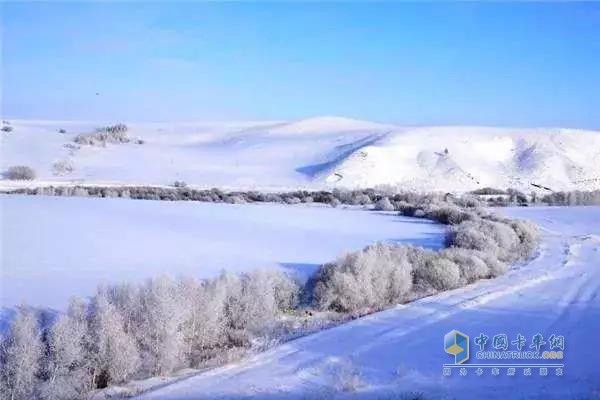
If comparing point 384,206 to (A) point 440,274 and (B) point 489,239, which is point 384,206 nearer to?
(B) point 489,239

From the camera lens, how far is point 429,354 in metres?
6.88

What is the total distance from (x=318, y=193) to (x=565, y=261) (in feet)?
57.3

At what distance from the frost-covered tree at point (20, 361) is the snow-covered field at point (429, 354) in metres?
1.07

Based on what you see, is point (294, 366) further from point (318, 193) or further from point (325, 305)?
point (318, 193)

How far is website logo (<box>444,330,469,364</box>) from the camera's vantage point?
270 inches

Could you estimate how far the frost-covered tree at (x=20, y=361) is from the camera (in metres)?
5.50

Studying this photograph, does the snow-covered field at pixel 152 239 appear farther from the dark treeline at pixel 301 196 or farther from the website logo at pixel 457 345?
the dark treeline at pixel 301 196

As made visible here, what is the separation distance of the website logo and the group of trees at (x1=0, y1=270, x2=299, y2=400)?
7.31 feet

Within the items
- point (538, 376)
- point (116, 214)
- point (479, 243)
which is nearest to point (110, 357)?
point (538, 376)

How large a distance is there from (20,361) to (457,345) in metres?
4.55

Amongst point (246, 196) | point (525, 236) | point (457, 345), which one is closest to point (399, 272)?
point (457, 345)

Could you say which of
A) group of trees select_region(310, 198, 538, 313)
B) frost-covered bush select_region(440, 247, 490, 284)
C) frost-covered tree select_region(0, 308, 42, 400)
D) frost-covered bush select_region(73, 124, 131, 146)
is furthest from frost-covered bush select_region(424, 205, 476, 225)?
frost-covered bush select_region(73, 124, 131, 146)

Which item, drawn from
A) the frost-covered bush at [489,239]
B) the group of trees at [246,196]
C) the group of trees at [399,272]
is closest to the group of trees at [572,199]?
the group of trees at [246,196]

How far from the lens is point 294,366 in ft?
21.1
